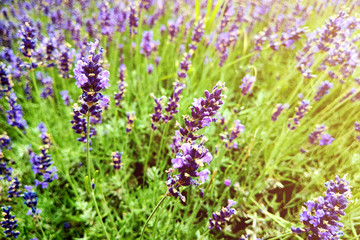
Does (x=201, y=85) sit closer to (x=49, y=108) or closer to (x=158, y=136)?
Result: (x=158, y=136)

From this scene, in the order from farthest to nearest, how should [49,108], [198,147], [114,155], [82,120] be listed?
[49,108], [114,155], [82,120], [198,147]

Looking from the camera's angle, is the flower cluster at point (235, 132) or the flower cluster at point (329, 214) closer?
the flower cluster at point (329, 214)

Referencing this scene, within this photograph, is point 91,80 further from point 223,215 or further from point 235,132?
point 235,132

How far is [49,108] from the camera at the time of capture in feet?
10.1

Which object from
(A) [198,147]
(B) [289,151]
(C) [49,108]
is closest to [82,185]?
(C) [49,108]

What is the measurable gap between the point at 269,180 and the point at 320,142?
26.5 inches

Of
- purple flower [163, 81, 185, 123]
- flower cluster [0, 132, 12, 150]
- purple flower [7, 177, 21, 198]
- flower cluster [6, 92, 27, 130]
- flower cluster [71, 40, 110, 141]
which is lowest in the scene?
purple flower [163, 81, 185, 123]

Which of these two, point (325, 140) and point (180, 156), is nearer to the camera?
point (180, 156)

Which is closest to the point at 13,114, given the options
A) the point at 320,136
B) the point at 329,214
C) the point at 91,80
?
the point at 91,80

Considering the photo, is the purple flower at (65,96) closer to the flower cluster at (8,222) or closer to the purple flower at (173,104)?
the flower cluster at (8,222)

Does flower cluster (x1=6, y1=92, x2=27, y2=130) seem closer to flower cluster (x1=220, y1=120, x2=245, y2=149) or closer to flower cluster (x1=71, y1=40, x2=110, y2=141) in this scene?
flower cluster (x1=71, y1=40, x2=110, y2=141)

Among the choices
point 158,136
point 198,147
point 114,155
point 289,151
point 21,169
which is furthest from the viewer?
point 158,136

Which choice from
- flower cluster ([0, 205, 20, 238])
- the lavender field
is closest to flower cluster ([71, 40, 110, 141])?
the lavender field

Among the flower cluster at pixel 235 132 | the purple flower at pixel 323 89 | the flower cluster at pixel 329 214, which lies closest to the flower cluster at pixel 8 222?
the flower cluster at pixel 235 132
